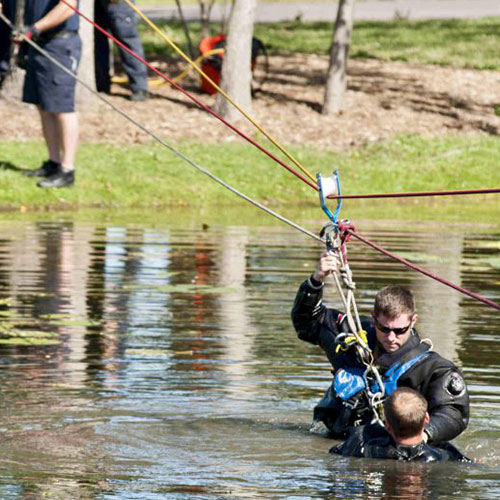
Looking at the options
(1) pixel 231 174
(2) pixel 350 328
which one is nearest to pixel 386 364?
(2) pixel 350 328

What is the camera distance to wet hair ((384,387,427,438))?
25.1ft

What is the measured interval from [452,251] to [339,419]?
24.6ft

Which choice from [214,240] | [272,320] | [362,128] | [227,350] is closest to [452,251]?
[214,240]

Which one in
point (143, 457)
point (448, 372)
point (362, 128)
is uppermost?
point (362, 128)

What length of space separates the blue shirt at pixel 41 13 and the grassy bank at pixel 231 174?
212cm

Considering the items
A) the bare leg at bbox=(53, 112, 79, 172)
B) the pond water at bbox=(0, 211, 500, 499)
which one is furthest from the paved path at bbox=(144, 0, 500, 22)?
the pond water at bbox=(0, 211, 500, 499)

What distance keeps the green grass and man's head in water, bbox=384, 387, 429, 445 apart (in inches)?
795

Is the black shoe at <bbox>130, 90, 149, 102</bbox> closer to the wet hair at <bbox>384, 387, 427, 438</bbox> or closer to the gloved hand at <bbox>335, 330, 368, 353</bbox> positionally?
the gloved hand at <bbox>335, 330, 368, 353</bbox>

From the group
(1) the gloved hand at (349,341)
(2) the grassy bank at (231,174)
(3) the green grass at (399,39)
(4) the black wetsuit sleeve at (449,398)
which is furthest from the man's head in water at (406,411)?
(3) the green grass at (399,39)

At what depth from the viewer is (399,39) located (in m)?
31.5

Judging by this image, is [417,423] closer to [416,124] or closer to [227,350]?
[227,350]

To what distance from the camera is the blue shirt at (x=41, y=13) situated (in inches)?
663

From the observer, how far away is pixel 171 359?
10492 millimetres

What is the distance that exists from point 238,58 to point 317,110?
213 centimetres
